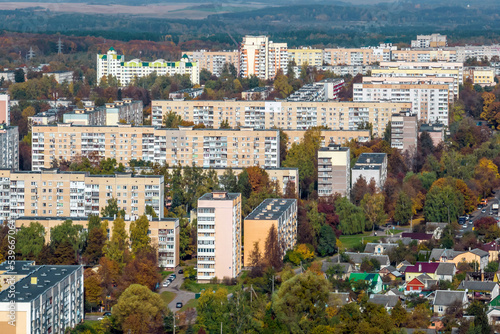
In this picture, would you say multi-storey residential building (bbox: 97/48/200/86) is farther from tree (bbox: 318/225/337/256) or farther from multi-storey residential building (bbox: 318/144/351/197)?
tree (bbox: 318/225/337/256)

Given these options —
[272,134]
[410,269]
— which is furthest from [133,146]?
[410,269]

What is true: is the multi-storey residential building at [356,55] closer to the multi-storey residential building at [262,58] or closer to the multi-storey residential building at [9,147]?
the multi-storey residential building at [262,58]

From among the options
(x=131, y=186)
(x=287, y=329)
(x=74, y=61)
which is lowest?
(x=287, y=329)

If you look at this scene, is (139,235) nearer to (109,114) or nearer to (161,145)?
(161,145)

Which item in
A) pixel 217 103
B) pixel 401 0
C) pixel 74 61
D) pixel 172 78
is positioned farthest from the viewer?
pixel 401 0

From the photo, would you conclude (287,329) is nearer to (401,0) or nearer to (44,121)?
(44,121)

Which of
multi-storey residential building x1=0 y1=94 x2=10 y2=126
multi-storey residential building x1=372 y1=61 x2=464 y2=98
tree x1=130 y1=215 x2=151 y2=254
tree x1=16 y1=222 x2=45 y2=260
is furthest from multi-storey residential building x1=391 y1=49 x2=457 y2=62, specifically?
tree x1=16 y1=222 x2=45 y2=260

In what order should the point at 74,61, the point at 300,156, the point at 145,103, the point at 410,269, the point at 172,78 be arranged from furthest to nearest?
1. the point at 74,61
2. the point at 172,78
3. the point at 145,103
4. the point at 300,156
5. the point at 410,269
